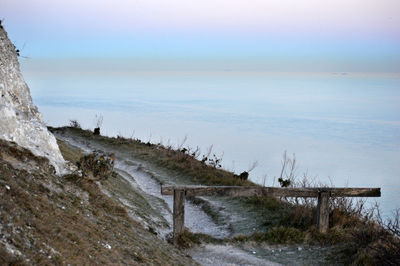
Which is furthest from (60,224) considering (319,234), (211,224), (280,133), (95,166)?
(280,133)

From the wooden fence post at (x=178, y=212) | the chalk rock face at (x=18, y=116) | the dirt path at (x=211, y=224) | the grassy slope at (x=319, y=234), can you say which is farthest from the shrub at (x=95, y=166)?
the grassy slope at (x=319, y=234)

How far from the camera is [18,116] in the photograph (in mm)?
9852

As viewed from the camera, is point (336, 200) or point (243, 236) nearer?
point (243, 236)

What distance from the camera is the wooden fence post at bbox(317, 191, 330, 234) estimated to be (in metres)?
10.4

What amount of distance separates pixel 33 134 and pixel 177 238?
403 centimetres

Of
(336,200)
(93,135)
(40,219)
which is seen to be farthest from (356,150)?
(40,219)

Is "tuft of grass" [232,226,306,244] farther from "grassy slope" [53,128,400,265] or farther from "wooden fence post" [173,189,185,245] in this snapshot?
"wooden fence post" [173,189,185,245]

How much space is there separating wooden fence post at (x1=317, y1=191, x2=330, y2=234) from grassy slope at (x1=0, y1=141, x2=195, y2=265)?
354cm

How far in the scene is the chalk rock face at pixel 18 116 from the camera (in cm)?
935

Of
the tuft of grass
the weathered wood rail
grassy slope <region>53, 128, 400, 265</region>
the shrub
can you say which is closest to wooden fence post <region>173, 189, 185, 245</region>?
the weathered wood rail

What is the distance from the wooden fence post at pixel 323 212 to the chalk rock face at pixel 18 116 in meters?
5.96

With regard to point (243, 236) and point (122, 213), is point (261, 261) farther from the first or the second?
point (122, 213)

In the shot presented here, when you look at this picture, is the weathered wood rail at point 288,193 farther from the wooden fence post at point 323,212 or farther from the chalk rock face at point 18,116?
the chalk rock face at point 18,116

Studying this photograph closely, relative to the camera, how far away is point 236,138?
51.5 metres
